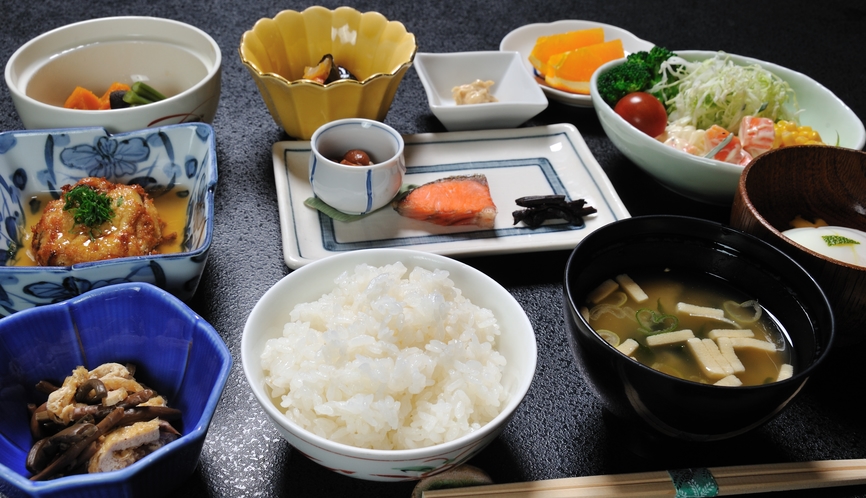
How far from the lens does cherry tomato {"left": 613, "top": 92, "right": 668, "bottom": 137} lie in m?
2.14

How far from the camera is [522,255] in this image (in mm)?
1827

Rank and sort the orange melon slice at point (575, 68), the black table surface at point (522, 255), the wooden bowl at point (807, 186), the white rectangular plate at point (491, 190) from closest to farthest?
the black table surface at point (522, 255)
the wooden bowl at point (807, 186)
the white rectangular plate at point (491, 190)
the orange melon slice at point (575, 68)

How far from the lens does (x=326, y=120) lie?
6.73 ft

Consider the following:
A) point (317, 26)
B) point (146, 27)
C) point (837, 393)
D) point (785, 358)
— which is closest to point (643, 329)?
point (785, 358)

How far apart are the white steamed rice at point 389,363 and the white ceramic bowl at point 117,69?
0.83 m

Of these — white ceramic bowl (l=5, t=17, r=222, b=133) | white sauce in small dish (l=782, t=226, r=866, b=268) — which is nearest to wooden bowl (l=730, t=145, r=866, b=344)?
white sauce in small dish (l=782, t=226, r=866, b=268)

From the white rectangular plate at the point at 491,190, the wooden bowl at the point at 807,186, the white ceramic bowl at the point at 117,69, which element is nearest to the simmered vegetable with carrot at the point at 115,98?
the white ceramic bowl at the point at 117,69

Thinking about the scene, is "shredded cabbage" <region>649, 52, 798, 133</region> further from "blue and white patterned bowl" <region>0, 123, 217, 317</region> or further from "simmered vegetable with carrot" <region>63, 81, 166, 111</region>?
"simmered vegetable with carrot" <region>63, 81, 166, 111</region>

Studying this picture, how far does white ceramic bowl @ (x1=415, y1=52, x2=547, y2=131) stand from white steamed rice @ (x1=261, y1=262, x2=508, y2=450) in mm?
997

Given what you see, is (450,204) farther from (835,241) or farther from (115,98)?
(115,98)

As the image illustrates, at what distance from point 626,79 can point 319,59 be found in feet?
3.66

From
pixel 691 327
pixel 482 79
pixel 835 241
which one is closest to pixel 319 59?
pixel 482 79

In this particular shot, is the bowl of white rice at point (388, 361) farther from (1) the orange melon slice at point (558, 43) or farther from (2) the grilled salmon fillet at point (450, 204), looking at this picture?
(1) the orange melon slice at point (558, 43)

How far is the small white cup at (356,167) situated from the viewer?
1.79 m
